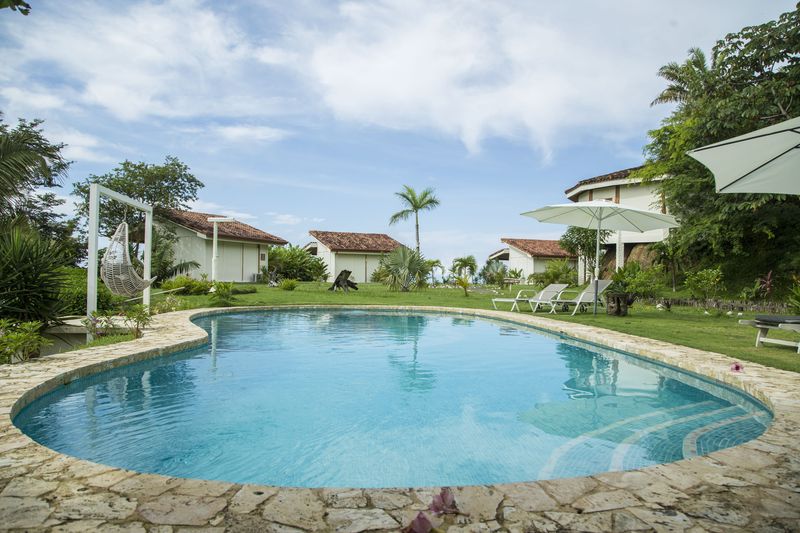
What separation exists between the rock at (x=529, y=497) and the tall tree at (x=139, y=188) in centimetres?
2717

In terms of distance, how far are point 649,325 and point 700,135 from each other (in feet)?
33.6

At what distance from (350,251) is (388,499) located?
109 ft

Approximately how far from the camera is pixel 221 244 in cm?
2830

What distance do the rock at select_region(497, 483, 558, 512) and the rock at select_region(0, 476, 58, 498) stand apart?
90.9 inches

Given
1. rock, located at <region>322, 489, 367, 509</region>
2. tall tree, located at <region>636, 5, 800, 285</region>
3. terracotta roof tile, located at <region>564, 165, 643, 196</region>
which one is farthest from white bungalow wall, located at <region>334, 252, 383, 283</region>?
rock, located at <region>322, 489, 367, 509</region>

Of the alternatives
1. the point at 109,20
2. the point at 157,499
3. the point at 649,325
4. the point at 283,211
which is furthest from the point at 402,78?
the point at 283,211

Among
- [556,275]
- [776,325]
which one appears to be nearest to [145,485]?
[776,325]

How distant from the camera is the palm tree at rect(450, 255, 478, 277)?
2953 cm

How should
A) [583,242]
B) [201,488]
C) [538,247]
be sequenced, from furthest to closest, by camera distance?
[538,247], [583,242], [201,488]

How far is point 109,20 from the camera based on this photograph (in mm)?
10359

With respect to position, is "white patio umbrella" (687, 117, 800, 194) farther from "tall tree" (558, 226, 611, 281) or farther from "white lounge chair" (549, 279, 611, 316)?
"tall tree" (558, 226, 611, 281)

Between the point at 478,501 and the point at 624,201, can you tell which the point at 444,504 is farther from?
the point at 624,201

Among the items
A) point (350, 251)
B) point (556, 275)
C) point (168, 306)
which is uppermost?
point (350, 251)

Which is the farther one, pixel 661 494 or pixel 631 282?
pixel 631 282
